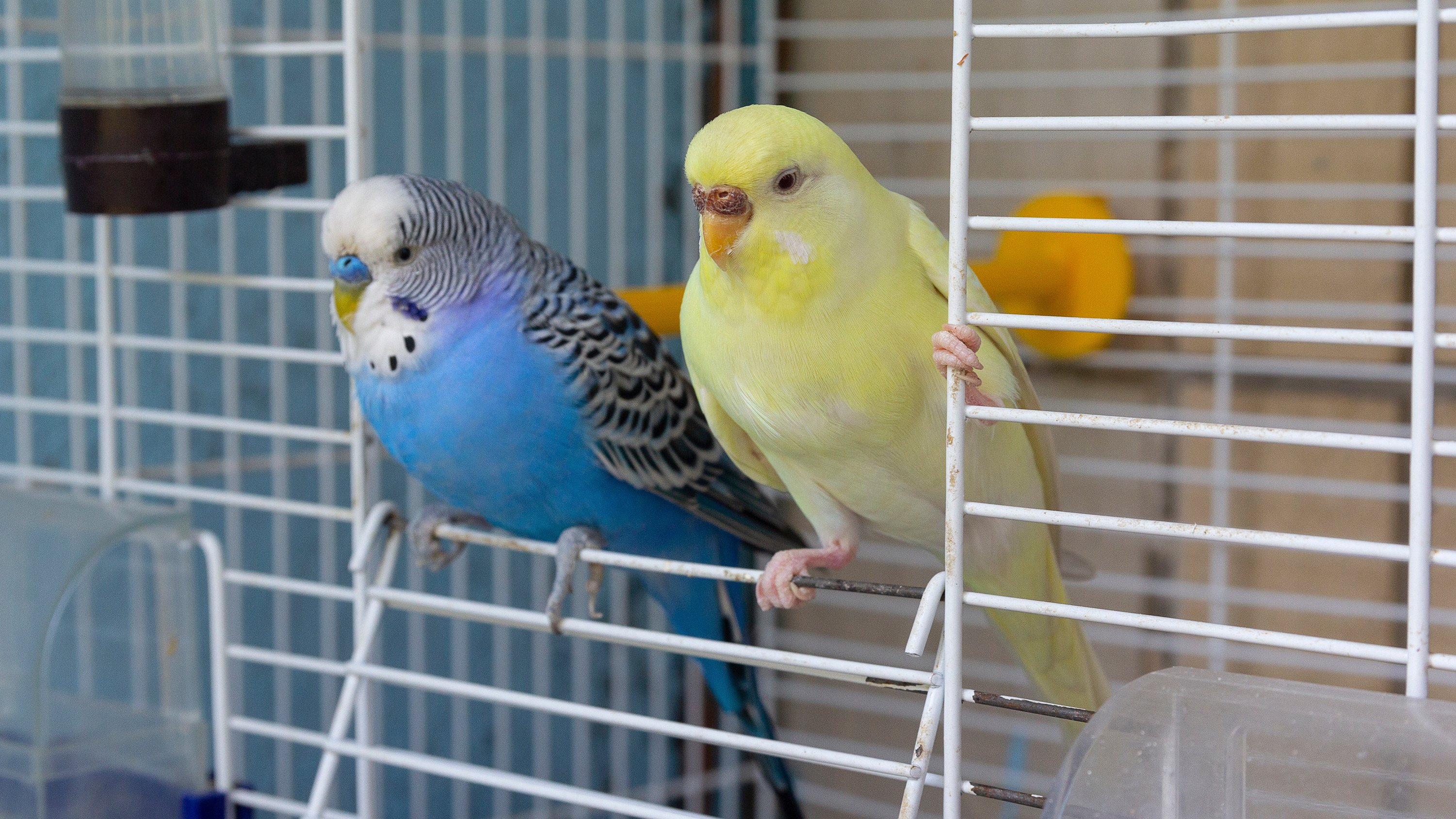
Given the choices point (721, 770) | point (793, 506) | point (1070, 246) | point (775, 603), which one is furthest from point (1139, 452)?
point (775, 603)

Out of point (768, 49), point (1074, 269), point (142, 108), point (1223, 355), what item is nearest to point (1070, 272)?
point (1074, 269)

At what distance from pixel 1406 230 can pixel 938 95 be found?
1329 mm

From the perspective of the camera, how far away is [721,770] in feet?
7.03

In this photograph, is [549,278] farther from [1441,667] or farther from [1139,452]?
[1139,452]

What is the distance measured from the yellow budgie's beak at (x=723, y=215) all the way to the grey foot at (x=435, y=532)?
44cm

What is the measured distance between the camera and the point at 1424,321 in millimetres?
665

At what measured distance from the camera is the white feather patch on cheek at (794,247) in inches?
35.9

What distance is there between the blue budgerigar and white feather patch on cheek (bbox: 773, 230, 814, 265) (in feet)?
1.08

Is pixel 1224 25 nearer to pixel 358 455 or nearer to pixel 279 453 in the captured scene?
pixel 358 455

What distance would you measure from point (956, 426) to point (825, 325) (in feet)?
0.55

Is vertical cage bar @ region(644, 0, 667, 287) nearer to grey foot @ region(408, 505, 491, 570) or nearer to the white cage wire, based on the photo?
the white cage wire

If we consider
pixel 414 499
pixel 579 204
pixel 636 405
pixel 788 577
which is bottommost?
pixel 414 499

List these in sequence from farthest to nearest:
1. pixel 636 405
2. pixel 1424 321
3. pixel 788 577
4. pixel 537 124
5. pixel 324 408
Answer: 1. pixel 537 124
2. pixel 324 408
3. pixel 636 405
4. pixel 788 577
5. pixel 1424 321

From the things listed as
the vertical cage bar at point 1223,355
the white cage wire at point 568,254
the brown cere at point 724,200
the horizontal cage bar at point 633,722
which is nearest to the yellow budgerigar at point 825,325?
the brown cere at point 724,200
